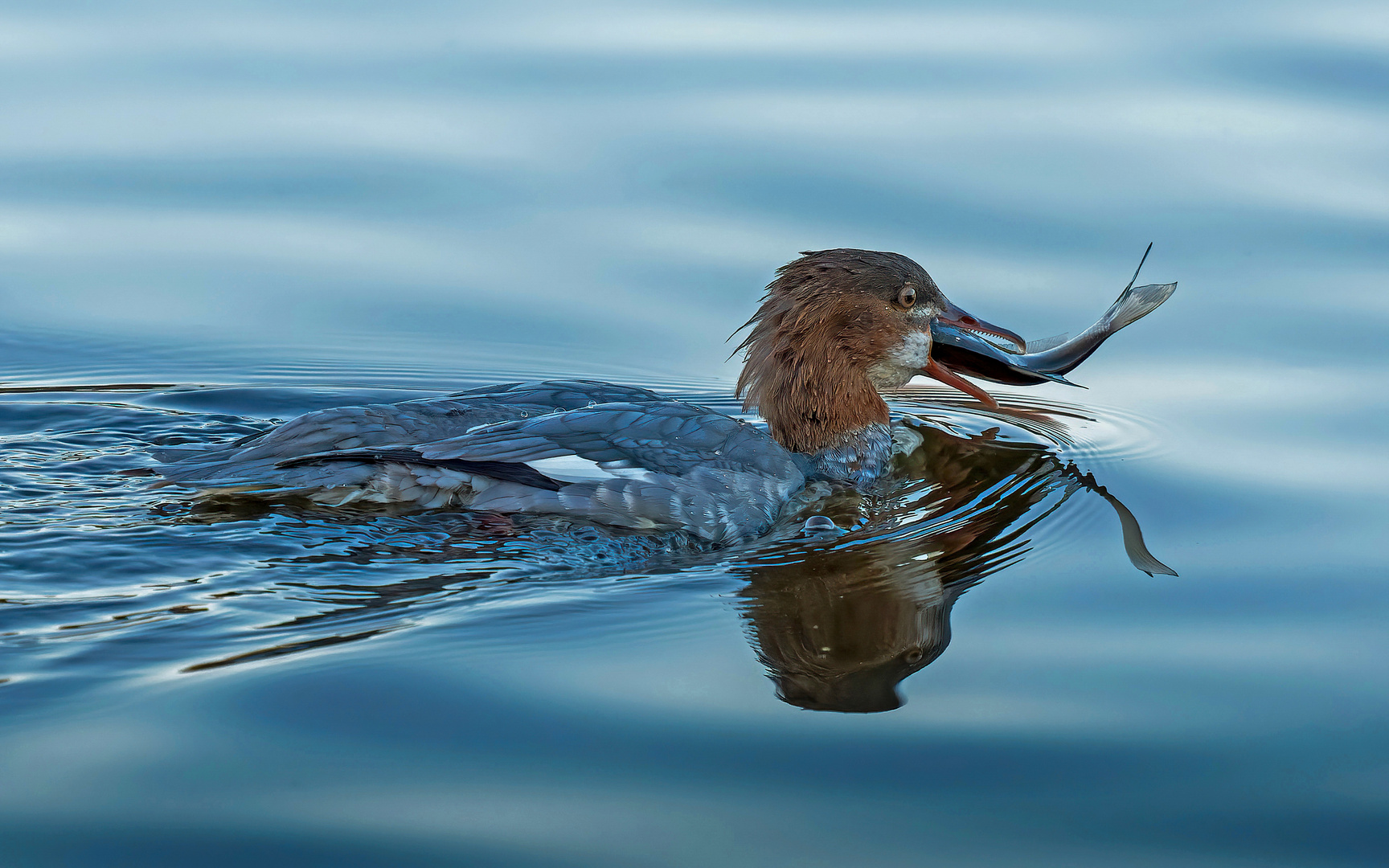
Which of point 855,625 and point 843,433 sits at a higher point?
point 843,433

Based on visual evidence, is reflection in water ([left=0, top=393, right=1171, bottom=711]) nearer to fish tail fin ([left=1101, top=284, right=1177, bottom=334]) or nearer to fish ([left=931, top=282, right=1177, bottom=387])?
fish ([left=931, top=282, right=1177, bottom=387])

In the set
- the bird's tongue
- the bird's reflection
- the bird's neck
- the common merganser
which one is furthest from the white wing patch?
the bird's tongue

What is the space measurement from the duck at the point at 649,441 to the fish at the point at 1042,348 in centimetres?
10

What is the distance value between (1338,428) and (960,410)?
1958 mm

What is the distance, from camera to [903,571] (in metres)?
5.52

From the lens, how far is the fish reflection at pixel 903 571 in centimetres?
457

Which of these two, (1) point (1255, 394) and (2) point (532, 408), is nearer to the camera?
(2) point (532, 408)

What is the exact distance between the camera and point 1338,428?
681 centimetres

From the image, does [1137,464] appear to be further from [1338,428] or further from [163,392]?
[163,392]

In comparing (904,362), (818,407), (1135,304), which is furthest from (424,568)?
(1135,304)

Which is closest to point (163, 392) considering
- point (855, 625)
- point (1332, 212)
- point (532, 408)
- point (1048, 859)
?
point (532, 408)

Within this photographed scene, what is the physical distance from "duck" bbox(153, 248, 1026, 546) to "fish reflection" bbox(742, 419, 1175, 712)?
438 millimetres

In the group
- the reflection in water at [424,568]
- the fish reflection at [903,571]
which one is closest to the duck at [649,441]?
the reflection in water at [424,568]

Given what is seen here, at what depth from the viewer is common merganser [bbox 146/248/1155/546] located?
5.89 metres
